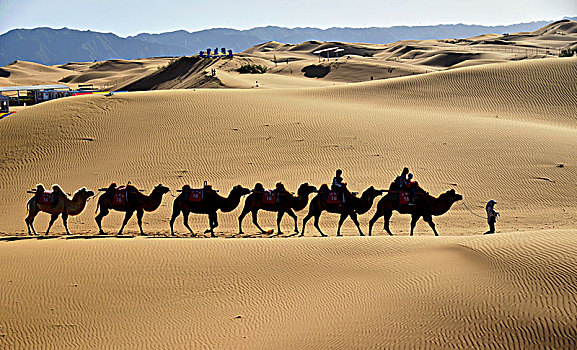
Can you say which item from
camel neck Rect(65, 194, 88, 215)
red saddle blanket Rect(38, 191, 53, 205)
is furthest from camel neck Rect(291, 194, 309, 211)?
red saddle blanket Rect(38, 191, 53, 205)

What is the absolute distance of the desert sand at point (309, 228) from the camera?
794cm

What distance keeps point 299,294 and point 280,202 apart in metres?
5.25

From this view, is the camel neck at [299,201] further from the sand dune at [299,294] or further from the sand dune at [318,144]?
the sand dune at [299,294]

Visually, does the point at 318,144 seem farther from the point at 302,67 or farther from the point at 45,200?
the point at 302,67

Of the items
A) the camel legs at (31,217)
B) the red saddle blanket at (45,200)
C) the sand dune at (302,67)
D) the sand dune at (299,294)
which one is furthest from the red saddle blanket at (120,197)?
the sand dune at (302,67)

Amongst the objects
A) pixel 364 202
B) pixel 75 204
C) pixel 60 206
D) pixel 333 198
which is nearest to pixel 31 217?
pixel 60 206

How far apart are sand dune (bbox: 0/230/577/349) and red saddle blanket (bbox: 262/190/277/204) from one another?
2.94 m

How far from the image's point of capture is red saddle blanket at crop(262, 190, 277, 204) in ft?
46.1

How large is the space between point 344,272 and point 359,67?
5537 cm

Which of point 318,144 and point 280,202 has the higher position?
point 318,144

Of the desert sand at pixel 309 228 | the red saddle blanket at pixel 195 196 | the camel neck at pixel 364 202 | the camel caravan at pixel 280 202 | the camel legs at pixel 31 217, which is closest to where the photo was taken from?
the desert sand at pixel 309 228

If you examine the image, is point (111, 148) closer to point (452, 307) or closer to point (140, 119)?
point (140, 119)

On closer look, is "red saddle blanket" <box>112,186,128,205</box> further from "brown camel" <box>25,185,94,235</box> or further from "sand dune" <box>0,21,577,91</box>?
"sand dune" <box>0,21,577,91</box>

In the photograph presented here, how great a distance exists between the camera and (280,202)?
14.1 meters
